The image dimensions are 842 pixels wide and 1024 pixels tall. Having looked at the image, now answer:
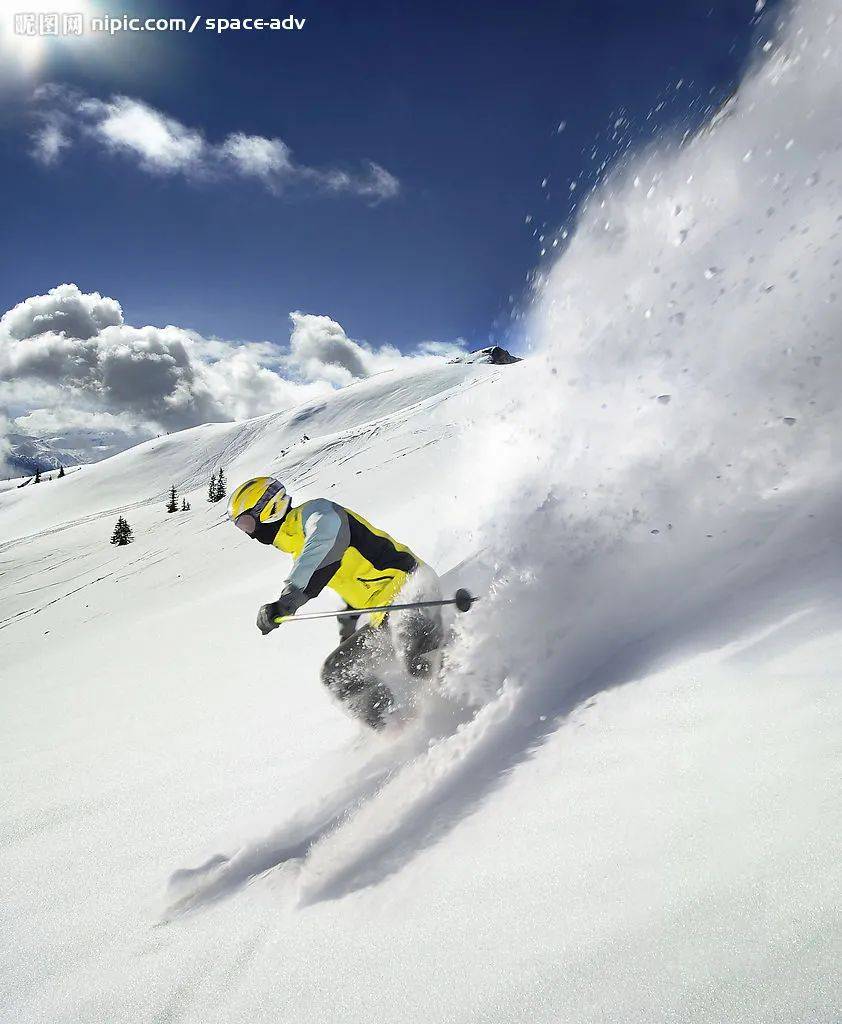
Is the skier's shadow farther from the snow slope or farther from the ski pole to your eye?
the ski pole

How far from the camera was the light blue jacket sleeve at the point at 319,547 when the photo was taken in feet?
14.3

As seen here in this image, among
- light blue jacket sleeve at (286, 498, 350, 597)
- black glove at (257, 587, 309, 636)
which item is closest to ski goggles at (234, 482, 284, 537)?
light blue jacket sleeve at (286, 498, 350, 597)

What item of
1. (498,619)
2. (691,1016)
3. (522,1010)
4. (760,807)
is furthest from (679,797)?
(498,619)

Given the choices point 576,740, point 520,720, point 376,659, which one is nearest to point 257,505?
point 376,659

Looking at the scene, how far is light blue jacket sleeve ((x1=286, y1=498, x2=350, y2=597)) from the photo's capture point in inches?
171

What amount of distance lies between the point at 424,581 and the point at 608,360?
15.5ft

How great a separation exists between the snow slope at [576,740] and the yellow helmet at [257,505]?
76.4 inches

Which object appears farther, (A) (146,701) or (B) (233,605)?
(B) (233,605)

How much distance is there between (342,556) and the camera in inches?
182

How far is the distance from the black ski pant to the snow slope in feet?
0.95

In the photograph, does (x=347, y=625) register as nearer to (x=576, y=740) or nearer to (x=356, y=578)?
(x=356, y=578)

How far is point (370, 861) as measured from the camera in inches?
116

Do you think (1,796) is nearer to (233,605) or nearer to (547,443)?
(547,443)

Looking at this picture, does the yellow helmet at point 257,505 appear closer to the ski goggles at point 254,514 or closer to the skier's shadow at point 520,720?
the ski goggles at point 254,514
